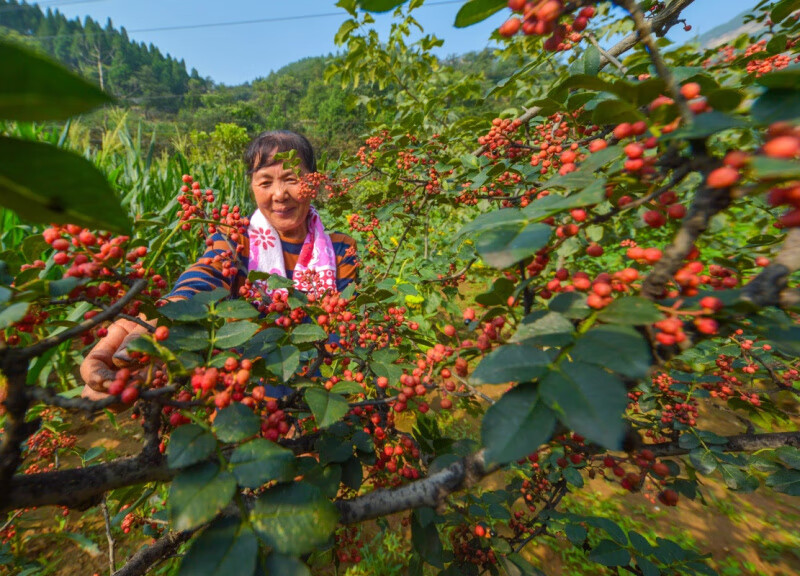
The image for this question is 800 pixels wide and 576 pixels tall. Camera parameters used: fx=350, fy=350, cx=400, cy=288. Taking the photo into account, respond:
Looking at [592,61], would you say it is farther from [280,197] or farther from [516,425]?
[280,197]

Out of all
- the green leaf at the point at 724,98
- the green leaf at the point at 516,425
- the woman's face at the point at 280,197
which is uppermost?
the woman's face at the point at 280,197

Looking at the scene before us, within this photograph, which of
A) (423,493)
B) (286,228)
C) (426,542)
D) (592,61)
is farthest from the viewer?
(286,228)

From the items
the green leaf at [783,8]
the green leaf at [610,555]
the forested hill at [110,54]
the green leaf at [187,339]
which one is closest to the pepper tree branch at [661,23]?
the green leaf at [783,8]

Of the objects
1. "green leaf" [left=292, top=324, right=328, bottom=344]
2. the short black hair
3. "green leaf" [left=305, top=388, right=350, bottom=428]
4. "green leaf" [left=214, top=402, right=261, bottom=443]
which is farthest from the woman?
"green leaf" [left=214, top=402, right=261, bottom=443]

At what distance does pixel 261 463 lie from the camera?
56 centimetres

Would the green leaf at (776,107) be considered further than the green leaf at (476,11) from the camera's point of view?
No

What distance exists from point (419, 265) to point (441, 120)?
5.26ft

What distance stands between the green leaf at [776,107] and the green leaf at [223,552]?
2.74 ft

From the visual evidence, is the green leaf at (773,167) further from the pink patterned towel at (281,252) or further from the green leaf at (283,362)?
the pink patterned towel at (281,252)

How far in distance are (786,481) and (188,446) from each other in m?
1.59

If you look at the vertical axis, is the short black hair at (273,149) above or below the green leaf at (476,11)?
above

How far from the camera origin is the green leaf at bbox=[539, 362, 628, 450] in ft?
1.29

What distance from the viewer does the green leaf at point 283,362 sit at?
2.29ft

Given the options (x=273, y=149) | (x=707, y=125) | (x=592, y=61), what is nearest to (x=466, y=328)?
(x=707, y=125)
